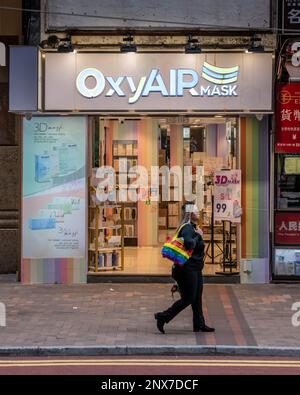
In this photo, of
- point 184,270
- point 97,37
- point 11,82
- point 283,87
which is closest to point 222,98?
point 283,87

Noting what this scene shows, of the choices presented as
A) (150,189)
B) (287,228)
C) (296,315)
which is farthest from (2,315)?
(287,228)

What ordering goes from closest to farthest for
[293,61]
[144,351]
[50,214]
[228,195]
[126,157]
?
1. [144,351]
2. [293,61]
3. [50,214]
4. [228,195]
5. [126,157]

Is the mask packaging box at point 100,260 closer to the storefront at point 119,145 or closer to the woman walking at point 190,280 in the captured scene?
the storefront at point 119,145

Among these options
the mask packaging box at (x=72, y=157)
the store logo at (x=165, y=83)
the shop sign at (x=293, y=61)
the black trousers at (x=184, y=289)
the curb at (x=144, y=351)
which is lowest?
the curb at (x=144, y=351)

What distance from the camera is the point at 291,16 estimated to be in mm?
13156

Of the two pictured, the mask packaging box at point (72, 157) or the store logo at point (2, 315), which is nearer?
the store logo at point (2, 315)

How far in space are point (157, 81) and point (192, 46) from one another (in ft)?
2.85

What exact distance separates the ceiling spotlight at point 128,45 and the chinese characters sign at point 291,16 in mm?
2668

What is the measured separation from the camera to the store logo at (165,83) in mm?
13188

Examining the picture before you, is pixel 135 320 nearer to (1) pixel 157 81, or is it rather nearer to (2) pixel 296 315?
(2) pixel 296 315

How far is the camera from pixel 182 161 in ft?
48.2

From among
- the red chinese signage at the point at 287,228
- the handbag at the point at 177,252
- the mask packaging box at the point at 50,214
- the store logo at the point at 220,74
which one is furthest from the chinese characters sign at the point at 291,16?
the handbag at the point at 177,252

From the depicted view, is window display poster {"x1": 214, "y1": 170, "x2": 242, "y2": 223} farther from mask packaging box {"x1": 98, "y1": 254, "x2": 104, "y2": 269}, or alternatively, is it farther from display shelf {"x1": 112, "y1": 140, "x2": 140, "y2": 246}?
mask packaging box {"x1": 98, "y1": 254, "x2": 104, "y2": 269}

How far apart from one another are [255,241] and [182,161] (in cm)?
226
